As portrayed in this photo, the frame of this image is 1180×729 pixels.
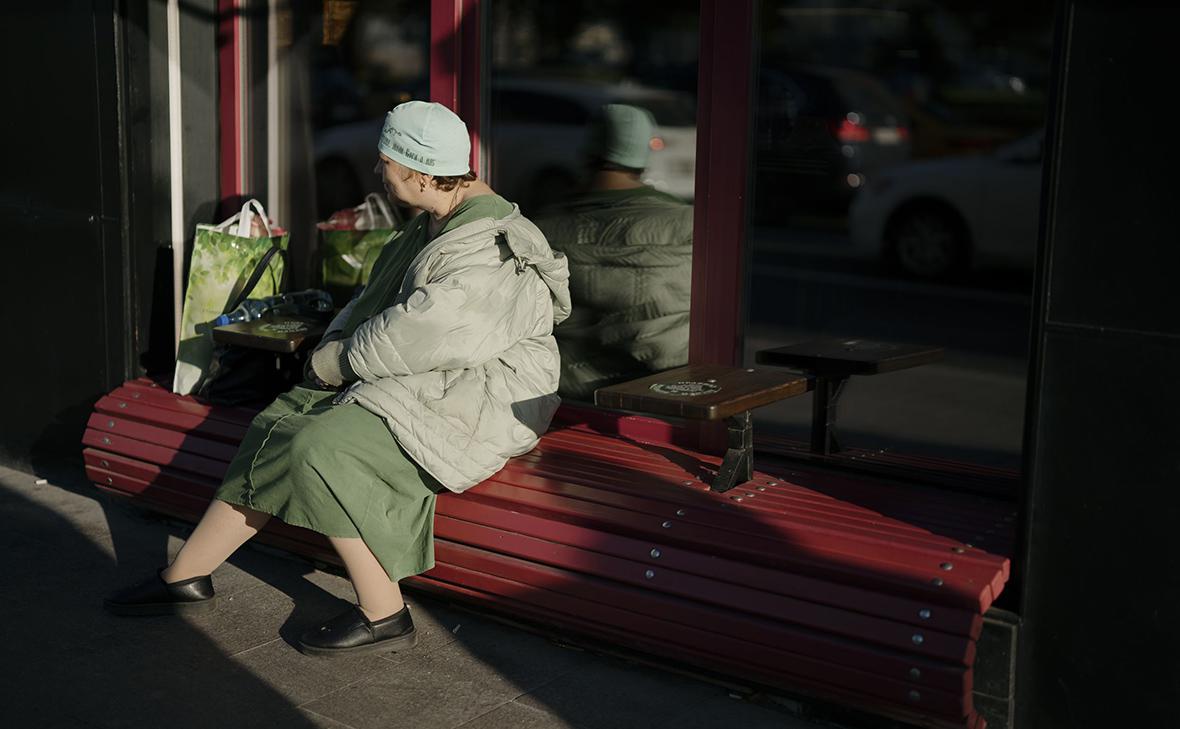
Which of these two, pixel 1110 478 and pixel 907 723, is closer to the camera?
pixel 1110 478

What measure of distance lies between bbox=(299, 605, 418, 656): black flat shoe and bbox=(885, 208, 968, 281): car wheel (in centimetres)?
767

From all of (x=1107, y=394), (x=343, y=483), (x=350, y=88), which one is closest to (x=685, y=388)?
(x=343, y=483)

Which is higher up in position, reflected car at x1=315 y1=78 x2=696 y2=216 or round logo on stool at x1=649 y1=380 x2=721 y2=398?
reflected car at x1=315 y1=78 x2=696 y2=216

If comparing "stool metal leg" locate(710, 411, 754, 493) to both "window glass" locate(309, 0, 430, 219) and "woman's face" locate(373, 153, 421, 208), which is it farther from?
"window glass" locate(309, 0, 430, 219)

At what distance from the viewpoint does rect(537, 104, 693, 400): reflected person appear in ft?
14.6

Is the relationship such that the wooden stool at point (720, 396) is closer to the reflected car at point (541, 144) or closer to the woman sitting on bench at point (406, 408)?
the woman sitting on bench at point (406, 408)

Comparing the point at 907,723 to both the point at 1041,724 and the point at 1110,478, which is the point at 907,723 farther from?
the point at 1110,478

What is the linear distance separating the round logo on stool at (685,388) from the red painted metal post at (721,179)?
1.58 feet

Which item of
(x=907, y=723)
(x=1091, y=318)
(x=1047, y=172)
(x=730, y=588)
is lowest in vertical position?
(x=907, y=723)

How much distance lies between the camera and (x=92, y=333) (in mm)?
5316

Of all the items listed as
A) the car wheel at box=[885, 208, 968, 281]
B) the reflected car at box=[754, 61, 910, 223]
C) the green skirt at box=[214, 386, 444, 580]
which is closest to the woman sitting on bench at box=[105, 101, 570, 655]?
the green skirt at box=[214, 386, 444, 580]

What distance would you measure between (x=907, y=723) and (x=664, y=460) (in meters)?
1.15

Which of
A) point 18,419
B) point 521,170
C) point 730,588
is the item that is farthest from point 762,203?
point 730,588

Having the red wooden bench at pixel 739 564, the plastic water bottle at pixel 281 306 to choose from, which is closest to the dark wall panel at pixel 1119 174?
the red wooden bench at pixel 739 564
